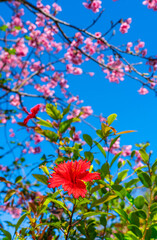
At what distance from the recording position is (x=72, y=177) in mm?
591

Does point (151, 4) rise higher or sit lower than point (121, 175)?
higher

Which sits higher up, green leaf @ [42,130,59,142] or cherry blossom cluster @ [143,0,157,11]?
cherry blossom cluster @ [143,0,157,11]

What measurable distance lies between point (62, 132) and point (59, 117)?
0.07 metres

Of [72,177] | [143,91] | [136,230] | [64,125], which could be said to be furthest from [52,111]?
[143,91]

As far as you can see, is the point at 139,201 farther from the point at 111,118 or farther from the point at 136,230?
the point at 111,118

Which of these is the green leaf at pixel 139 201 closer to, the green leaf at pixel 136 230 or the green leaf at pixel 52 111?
the green leaf at pixel 136 230

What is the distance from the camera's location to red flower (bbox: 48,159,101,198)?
1.80 feet

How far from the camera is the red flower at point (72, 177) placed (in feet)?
1.80

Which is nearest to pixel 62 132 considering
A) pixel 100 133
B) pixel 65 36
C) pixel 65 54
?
pixel 100 133

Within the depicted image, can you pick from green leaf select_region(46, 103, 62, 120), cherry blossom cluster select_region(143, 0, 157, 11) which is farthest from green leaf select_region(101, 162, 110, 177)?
cherry blossom cluster select_region(143, 0, 157, 11)

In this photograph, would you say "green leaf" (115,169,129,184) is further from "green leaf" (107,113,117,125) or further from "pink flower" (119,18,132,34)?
"pink flower" (119,18,132,34)

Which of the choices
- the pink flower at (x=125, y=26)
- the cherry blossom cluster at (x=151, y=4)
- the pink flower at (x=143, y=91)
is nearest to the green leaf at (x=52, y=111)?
the cherry blossom cluster at (x=151, y=4)

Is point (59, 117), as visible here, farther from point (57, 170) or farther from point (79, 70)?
point (79, 70)

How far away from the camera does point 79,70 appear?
253 inches
